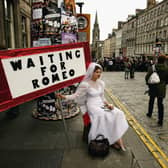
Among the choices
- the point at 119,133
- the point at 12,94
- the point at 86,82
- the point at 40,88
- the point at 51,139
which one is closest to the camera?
the point at 12,94

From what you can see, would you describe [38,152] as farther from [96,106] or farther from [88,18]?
[88,18]

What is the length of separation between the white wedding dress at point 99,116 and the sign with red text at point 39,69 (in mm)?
328

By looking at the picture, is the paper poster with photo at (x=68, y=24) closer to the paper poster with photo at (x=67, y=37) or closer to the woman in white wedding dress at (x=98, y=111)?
the paper poster with photo at (x=67, y=37)

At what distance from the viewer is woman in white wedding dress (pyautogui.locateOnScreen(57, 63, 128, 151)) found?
3.12 m

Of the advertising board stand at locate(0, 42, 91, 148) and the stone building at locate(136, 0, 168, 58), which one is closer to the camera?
the advertising board stand at locate(0, 42, 91, 148)

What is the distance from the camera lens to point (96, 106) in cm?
325

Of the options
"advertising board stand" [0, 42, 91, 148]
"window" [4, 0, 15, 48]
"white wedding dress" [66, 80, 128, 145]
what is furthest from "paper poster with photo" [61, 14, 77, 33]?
"window" [4, 0, 15, 48]

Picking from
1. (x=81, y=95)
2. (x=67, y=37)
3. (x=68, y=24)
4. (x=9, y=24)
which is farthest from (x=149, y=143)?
(x=9, y=24)

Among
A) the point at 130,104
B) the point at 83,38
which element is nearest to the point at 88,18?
the point at 83,38

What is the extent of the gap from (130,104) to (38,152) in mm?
4464

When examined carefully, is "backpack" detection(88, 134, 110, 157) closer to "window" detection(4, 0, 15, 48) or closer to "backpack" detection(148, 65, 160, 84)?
"backpack" detection(148, 65, 160, 84)

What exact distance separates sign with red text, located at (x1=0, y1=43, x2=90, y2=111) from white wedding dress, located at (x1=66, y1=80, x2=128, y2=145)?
33 centimetres

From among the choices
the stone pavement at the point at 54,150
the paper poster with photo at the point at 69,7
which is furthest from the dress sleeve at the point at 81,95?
the paper poster with photo at the point at 69,7

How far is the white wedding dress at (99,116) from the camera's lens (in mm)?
3119
